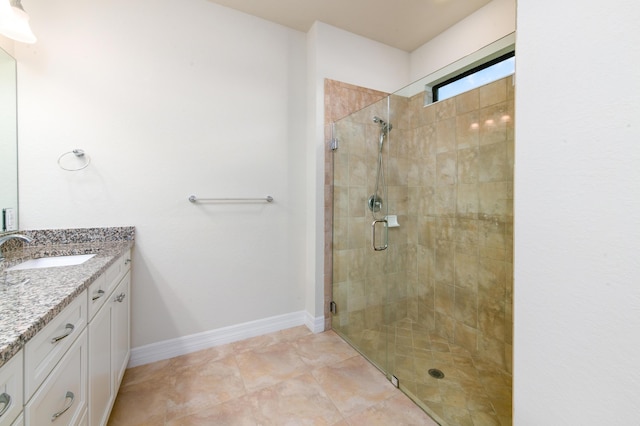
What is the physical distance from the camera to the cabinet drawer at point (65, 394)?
28.4 inches

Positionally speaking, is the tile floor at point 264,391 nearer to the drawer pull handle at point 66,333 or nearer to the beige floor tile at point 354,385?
the beige floor tile at point 354,385

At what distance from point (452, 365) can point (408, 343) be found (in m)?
0.36

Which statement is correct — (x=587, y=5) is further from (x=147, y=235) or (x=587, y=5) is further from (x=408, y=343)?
(x=147, y=235)

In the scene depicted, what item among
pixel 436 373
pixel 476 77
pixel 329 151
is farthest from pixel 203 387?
pixel 476 77

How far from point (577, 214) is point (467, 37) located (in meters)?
2.29

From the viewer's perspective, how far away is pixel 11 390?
608mm

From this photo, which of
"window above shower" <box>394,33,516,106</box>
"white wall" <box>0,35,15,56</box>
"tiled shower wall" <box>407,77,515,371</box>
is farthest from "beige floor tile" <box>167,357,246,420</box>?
"window above shower" <box>394,33,516,106</box>

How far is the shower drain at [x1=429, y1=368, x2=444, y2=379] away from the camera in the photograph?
1.73 meters

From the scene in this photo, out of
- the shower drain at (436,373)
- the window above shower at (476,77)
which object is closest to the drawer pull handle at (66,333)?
the shower drain at (436,373)

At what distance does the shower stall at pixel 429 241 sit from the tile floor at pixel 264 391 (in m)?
0.18

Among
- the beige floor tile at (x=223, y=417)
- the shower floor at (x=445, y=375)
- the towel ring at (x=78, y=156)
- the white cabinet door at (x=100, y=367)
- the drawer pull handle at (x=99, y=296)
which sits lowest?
the beige floor tile at (x=223, y=417)

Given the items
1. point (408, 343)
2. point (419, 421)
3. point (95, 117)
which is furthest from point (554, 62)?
point (95, 117)

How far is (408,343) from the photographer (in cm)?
214

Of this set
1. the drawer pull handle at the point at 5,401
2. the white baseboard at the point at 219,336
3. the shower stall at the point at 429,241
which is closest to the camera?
the drawer pull handle at the point at 5,401
